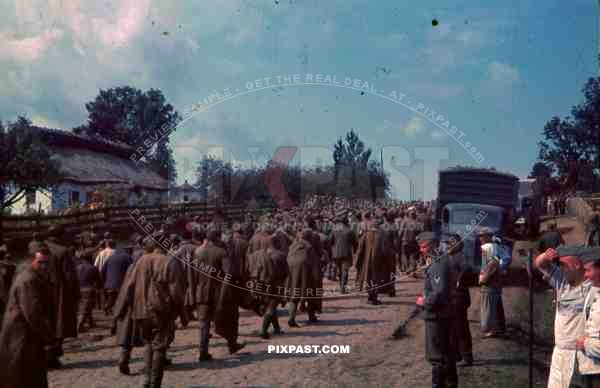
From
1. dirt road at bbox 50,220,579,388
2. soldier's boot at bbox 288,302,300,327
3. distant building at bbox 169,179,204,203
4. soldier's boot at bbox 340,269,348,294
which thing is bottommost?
dirt road at bbox 50,220,579,388

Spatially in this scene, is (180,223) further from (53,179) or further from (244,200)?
(244,200)

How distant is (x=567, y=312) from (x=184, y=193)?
1052 inches

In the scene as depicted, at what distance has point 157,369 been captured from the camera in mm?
7801

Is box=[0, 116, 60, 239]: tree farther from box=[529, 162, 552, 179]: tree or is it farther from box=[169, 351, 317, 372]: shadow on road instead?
box=[529, 162, 552, 179]: tree

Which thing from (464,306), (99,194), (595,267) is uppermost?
(99,194)

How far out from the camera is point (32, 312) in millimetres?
6691

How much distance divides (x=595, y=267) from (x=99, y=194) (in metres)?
22.5

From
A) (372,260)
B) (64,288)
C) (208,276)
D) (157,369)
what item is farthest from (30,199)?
(157,369)

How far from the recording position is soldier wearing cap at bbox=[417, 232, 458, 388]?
7.71 metres

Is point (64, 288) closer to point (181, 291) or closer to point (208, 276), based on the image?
point (208, 276)

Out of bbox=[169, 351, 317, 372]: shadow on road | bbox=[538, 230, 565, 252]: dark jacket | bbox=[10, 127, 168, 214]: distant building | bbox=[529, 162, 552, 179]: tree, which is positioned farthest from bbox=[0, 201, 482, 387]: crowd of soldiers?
bbox=[529, 162, 552, 179]: tree

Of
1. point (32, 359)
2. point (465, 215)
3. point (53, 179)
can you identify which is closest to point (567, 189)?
point (465, 215)

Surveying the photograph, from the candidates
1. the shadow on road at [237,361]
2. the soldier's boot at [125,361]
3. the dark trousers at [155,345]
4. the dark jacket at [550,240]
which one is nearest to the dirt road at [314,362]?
the shadow on road at [237,361]

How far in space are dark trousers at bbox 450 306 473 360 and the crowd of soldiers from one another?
0.05 ft
